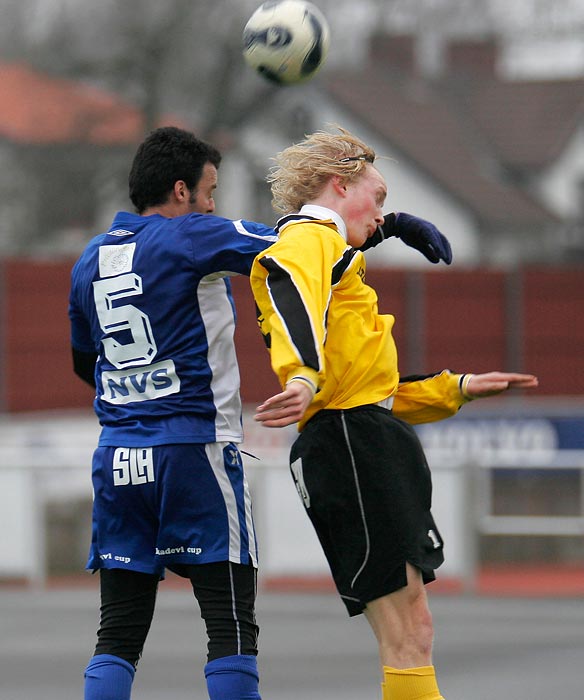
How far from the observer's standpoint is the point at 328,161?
4.30 m

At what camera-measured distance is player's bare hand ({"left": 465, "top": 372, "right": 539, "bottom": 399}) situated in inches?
166

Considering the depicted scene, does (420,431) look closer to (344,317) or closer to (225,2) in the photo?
(344,317)

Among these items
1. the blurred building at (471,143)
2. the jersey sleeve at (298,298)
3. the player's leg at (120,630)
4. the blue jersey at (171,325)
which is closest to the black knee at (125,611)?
the player's leg at (120,630)

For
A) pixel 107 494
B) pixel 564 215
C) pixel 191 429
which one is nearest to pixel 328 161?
pixel 191 429

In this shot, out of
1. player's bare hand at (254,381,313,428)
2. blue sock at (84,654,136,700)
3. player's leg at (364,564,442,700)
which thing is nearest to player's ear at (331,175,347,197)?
player's bare hand at (254,381,313,428)

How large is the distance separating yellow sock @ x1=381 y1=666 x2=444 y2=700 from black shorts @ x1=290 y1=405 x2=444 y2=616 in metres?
0.21

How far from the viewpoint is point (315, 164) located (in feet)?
14.1

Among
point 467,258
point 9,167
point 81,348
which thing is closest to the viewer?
point 81,348

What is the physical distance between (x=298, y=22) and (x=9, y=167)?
2474cm

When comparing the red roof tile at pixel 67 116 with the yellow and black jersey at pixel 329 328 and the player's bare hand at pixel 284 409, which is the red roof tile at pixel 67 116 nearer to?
the yellow and black jersey at pixel 329 328

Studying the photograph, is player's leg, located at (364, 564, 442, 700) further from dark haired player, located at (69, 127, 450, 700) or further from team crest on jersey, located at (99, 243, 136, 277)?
team crest on jersey, located at (99, 243, 136, 277)

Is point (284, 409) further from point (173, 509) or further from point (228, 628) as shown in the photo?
point (228, 628)

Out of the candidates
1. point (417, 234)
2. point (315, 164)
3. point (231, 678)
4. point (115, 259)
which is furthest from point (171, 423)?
point (417, 234)

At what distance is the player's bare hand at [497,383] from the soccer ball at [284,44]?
134 centimetres
